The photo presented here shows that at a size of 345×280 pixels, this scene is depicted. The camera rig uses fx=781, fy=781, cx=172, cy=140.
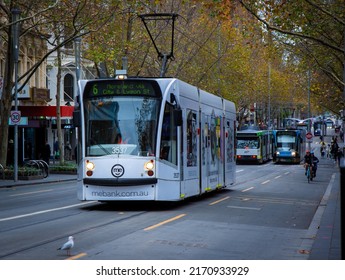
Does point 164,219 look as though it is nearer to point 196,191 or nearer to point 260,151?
point 196,191

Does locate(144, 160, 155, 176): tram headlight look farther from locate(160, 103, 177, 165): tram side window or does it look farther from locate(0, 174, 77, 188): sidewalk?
locate(0, 174, 77, 188): sidewalk

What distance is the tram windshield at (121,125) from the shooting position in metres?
19.6

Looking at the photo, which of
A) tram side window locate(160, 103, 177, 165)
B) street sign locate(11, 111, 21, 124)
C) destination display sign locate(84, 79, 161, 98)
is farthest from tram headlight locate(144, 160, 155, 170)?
street sign locate(11, 111, 21, 124)

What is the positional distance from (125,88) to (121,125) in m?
1.01

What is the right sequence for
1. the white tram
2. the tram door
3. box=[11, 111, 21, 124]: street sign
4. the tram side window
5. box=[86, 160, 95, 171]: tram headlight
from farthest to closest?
box=[11, 111, 21, 124]: street sign
the tram door
the tram side window
box=[86, 160, 95, 171]: tram headlight
the white tram

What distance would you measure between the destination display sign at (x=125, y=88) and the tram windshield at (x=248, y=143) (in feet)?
162

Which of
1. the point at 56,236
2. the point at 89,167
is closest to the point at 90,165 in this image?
the point at 89,167

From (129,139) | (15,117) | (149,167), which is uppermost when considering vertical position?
(15,117)

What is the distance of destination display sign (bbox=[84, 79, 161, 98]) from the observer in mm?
19906

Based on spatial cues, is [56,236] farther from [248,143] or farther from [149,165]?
[248,143]

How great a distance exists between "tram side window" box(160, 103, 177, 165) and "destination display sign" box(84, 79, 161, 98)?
22.4 inches

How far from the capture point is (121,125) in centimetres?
1961

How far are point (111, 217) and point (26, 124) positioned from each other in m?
31.7

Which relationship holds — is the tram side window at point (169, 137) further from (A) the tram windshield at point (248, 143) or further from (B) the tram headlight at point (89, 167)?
(A) the tram windshield at point (248, 143)
